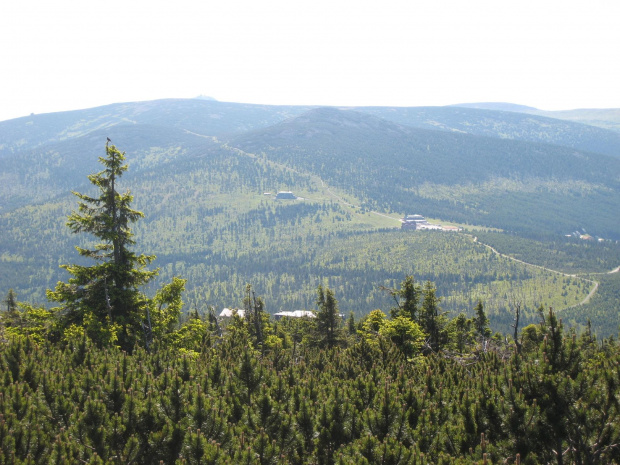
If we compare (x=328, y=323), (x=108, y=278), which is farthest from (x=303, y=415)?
(x=328, y=323)

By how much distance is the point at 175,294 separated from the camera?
27641 mm

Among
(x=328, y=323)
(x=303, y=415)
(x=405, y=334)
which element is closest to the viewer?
(x=303, y=415)

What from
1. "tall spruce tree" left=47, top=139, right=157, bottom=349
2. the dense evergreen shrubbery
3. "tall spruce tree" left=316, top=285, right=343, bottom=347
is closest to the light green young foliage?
"tall spruce tree" left=316, top=285, right=343, bottom=347

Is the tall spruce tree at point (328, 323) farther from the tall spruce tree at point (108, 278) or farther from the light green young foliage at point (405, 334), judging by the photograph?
the tall spruce tree at point (108, 278)

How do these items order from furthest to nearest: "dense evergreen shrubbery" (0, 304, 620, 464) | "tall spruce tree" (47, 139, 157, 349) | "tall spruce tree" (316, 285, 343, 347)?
"tall spruce tree" (316, 285, 343, 347) < "tall spruce tree" (47, 139, 157, 349) < "dense evergreen shrubbery" (0, 304, 620, 464)

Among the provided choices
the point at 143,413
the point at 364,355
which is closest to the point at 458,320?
the point at 364,355

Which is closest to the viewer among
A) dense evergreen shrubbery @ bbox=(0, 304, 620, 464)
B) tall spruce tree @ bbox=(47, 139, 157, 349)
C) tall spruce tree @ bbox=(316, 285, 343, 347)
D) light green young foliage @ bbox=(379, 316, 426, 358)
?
dense evergreen shrubbery @ bbox=(0, 304, 620, 464)

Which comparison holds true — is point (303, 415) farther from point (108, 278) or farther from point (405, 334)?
point (405, 334)

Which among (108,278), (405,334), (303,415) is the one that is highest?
(108,278)

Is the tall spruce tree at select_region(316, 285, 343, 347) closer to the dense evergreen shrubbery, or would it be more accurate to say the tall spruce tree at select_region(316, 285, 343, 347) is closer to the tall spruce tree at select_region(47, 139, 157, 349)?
the tall spruce tree at select_region(47, 139, 157, 349)

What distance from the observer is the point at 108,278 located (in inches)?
1038

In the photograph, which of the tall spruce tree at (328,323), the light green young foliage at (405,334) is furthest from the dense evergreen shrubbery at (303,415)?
the tall spruce tree at (328,323)

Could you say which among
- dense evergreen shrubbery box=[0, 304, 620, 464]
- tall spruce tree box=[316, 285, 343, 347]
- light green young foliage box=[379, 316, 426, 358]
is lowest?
tall spruce tree box=[316, 285, 343, 347]

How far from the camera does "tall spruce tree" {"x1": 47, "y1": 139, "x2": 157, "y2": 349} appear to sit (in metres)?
25.5
